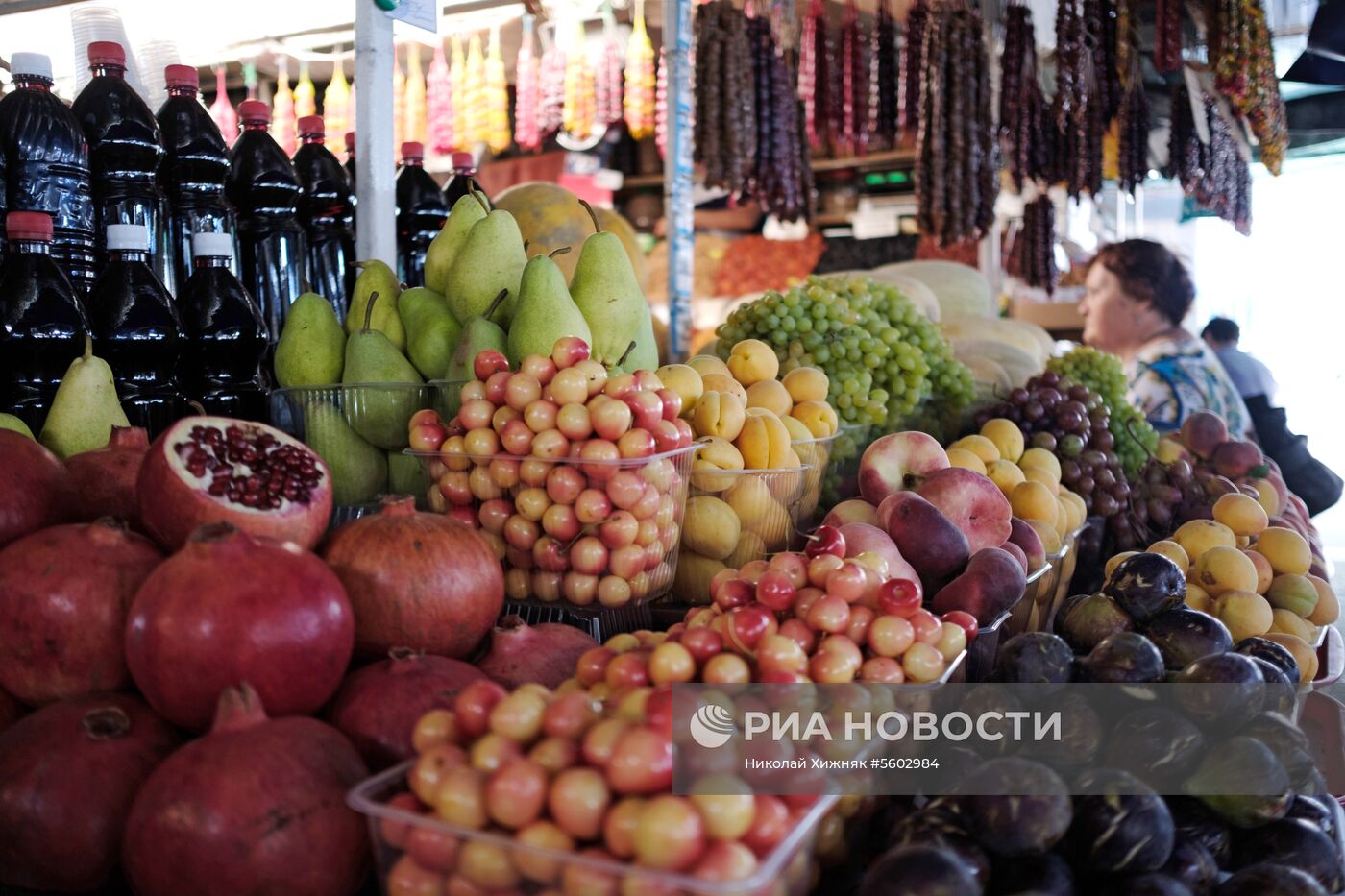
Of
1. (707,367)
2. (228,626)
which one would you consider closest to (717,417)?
(707,367)

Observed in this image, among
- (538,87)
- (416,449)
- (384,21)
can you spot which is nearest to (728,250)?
(538,87)

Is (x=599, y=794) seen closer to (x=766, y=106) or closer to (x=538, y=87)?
(x=766, y=106)

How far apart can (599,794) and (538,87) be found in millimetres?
4528

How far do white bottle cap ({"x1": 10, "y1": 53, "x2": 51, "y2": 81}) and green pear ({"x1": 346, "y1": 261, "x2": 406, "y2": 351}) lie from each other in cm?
51

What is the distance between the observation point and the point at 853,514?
5.27 ft

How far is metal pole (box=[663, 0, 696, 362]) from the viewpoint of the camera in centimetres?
238

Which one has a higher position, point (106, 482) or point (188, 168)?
point (188, 168)

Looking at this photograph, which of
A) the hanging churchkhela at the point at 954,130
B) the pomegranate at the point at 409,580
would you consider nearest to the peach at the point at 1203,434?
the hanging churchkhela at the point at 954,130

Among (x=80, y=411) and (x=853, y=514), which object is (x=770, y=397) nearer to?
(x=853, y=514)

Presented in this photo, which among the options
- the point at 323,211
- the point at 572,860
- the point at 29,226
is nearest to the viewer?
the point at 572,860

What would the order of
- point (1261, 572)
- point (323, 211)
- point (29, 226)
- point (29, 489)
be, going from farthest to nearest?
point (1261, 572)
point (323, 211)
point (29, 226)
point (29, 489)

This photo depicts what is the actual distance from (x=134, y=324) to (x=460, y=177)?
2.72ft

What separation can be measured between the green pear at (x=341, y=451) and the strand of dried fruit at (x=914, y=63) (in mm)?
3465

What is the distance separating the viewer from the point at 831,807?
77 centimetres
